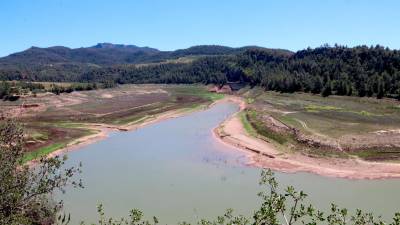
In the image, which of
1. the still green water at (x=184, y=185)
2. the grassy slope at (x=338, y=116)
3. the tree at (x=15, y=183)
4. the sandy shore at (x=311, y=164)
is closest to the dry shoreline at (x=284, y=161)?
the sandy shore at (x=311, y=164)

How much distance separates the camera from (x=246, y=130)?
82250 mm

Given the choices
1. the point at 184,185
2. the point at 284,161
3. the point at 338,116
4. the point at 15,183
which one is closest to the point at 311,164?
the point at 284,161

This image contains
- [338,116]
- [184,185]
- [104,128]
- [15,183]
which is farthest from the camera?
[104,128]

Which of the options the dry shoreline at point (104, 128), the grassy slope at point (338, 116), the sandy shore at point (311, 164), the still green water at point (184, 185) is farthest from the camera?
the dry shoreline at point (104, 128)

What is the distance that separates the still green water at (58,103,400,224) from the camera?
39500 millimetres

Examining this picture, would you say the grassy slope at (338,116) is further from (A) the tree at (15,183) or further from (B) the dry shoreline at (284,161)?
(A) the tree at (15,183)

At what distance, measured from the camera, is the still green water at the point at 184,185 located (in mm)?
39500

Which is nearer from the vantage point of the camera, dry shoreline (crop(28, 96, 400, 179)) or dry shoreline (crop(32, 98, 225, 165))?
dry shoreline (crop(28, 96, 400, 179))

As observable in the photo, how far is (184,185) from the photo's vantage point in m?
47.7

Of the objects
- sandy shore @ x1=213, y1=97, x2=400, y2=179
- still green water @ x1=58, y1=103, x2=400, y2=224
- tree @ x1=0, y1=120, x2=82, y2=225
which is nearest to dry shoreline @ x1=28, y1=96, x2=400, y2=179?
sandy shore @ x1=213, y1=97, x2=400, y2=179

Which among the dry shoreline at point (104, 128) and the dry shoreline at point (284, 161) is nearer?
the dry shoreline at point (284, 161)

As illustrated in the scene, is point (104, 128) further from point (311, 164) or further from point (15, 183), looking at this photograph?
point (15, 183)

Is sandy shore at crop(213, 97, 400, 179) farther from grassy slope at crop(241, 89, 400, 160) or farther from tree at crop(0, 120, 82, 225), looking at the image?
tree at crop(0, 120, 82, 225)

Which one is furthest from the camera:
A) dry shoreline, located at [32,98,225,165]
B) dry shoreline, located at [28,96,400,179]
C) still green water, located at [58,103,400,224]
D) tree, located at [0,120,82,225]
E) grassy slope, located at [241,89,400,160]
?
dry shoreline, located at [32,98,225,165]
